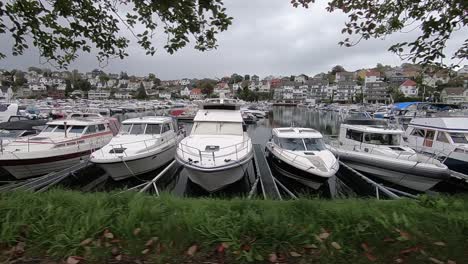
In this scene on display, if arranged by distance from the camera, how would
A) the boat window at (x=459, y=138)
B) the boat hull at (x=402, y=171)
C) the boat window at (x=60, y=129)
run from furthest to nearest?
the boat window at (x=60, y=129), the boat window at (x=459, y=138), the boat hull at (x=402, y=171)

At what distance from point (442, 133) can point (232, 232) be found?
15.1 metres

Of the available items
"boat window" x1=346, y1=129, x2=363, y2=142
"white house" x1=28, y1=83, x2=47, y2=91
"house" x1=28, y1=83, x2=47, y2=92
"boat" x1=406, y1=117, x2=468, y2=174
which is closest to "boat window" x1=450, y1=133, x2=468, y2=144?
"boat" x1=406, y1=117, x2=468, y2=174

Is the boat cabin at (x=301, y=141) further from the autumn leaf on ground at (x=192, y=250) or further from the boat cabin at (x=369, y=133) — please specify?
the autumn leaf on ground at (x=192, y=250)

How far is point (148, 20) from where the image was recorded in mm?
5012

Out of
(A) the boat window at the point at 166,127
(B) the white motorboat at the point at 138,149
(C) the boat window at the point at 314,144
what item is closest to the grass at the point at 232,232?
(B) the white motorboat at the point at 138,149

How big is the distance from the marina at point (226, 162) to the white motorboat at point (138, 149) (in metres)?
0.05

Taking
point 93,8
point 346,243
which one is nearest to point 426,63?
point 346,243

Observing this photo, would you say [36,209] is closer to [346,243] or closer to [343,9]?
[346,243]

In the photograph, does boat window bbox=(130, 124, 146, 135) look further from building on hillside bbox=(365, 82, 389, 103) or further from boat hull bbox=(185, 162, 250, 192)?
building on hillside bbox=(365, 82, 389, 103)

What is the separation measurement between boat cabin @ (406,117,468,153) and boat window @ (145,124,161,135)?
1494cm

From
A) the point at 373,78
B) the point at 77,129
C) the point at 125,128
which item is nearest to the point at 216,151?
the point at 125,128

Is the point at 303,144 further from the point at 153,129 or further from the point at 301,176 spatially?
the point at 153,129

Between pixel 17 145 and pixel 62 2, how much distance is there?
10.9 metres

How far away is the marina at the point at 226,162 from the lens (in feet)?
36.0
